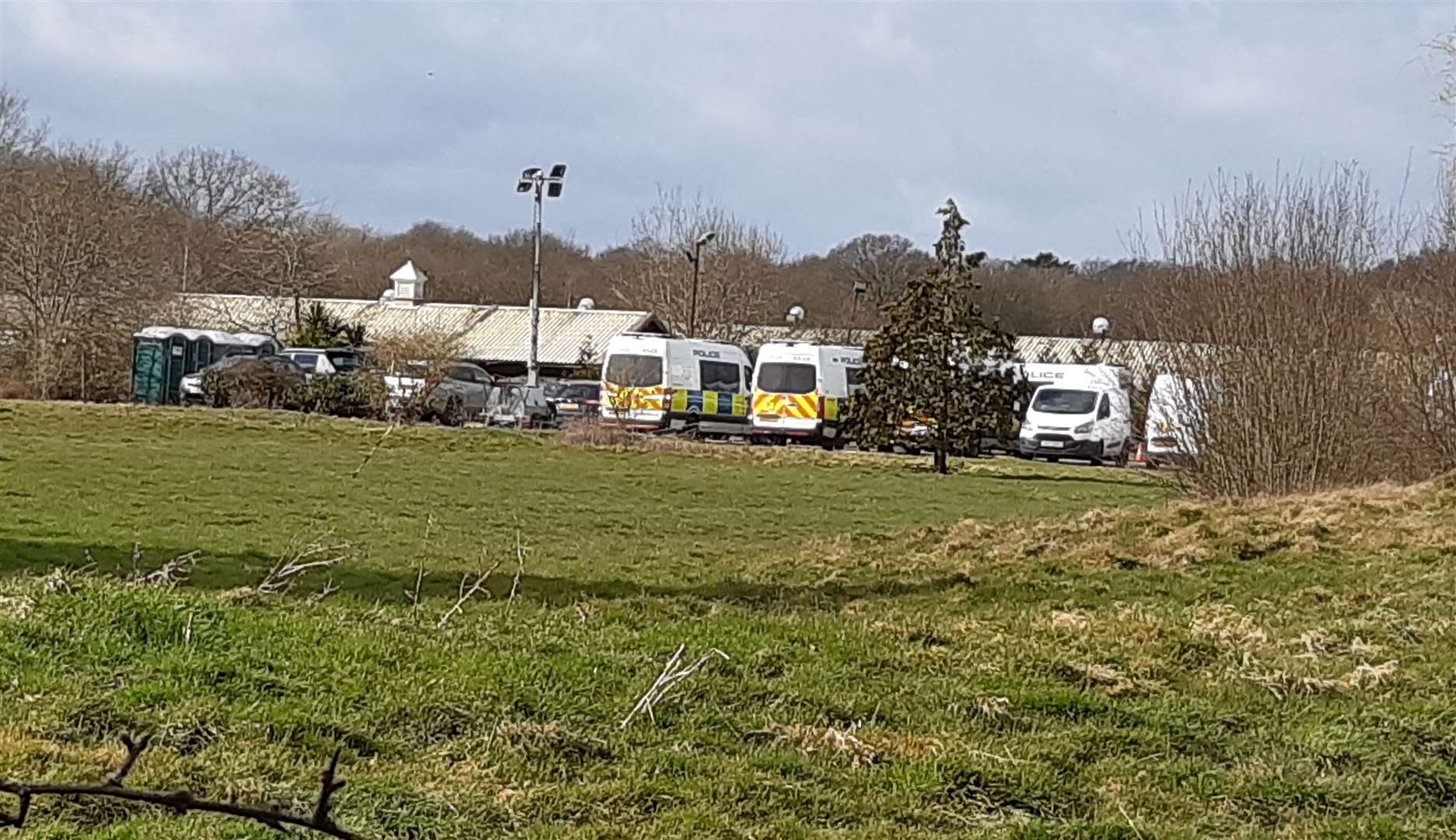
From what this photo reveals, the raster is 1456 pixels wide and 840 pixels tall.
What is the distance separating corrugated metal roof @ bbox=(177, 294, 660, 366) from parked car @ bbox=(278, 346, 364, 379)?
13.4 meters

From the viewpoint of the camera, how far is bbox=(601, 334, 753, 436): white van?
117 feet

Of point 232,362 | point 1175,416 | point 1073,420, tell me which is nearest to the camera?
point 1175,416

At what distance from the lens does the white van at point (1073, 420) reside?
113 ft

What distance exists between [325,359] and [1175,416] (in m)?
26.4

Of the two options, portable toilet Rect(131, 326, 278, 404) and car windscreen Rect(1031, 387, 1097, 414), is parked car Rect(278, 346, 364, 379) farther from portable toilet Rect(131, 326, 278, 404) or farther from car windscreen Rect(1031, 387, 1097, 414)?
car windscreen Rect(1031, 387, 1097, 414)

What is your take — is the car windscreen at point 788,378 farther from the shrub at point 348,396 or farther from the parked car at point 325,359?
the parked car at point 325,359

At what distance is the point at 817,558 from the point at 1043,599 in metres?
3.45

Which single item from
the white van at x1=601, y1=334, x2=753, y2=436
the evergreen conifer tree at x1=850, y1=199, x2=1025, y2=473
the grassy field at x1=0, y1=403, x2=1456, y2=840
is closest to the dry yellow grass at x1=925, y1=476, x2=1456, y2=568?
the grassy field at x1=0, y1=403, x2=1456, y2=840

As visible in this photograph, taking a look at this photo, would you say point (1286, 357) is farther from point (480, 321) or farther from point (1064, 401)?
point (480, 321)

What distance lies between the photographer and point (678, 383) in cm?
3628

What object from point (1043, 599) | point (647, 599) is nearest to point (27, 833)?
point (647, 599)

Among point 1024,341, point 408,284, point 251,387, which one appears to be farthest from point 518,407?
point 408,284

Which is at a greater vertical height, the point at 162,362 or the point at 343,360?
the point at 343,360

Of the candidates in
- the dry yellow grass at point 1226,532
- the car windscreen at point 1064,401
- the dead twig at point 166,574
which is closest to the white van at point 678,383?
the car windscreen at point 1064,401
